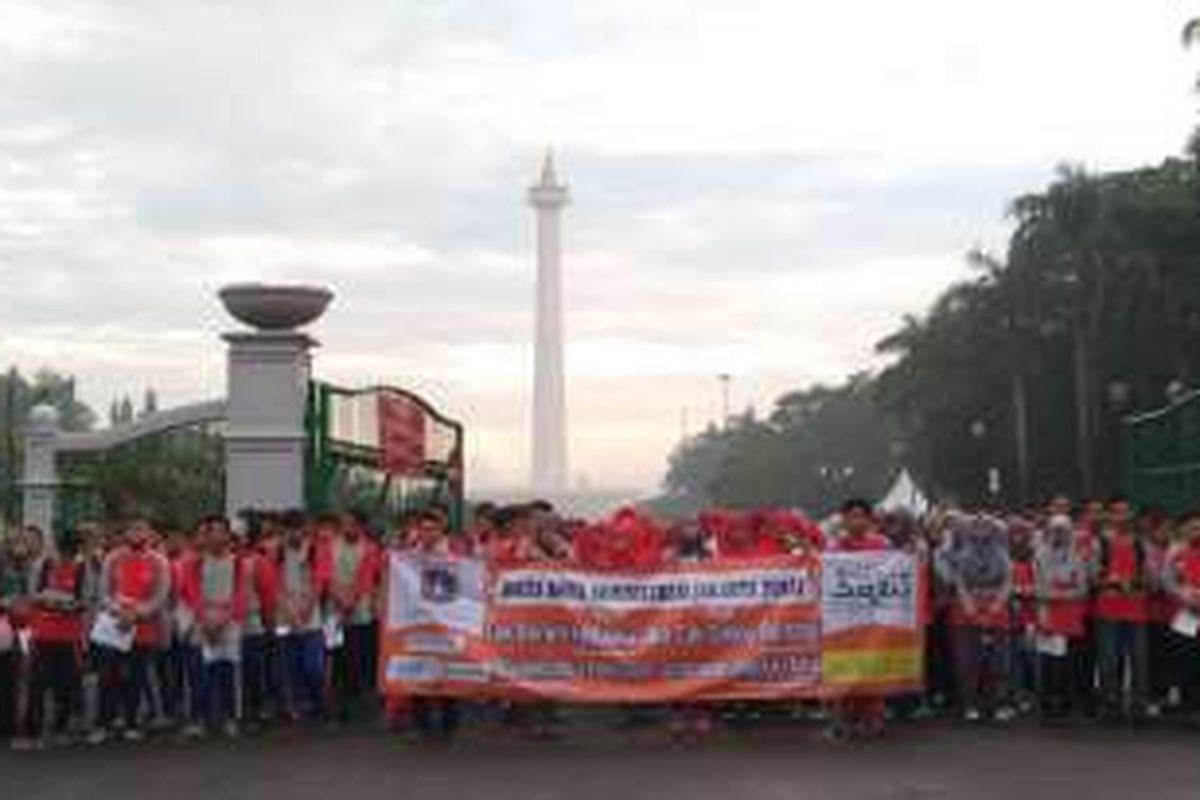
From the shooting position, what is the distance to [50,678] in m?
16.1

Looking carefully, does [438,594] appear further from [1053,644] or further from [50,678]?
[1053,644]

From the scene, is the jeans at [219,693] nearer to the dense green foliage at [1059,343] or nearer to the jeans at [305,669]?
the jeans at [305,669]

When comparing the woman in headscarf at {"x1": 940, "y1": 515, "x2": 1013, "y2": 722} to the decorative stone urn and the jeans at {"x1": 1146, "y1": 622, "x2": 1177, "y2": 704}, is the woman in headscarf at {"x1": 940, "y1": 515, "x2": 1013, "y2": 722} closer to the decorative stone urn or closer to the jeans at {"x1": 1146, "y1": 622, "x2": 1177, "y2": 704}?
the jeans at {"x1": 1146, "y1": 622, "x2": 1177, "y2": 704}

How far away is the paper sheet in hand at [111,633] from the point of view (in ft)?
53.1

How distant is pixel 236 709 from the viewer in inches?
666

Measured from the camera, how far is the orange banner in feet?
52.4

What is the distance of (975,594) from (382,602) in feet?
14.6

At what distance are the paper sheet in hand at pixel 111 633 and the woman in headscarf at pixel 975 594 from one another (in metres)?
6.09

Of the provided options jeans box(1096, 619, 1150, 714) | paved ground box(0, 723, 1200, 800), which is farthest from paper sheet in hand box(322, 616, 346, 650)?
jeans box(1096, 619, 1150, 714)

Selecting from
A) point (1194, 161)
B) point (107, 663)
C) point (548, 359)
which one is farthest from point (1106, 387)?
point (107, 663)

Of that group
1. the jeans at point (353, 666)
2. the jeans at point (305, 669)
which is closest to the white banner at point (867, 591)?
the jeans at point (353, 666)

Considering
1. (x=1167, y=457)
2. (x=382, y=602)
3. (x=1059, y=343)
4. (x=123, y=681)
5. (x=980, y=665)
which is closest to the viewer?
(x=123, y=681)

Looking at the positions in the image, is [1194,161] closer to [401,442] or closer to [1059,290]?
[1059,290]

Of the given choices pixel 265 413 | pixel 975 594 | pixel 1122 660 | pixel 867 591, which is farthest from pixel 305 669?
pixel 1122 660
